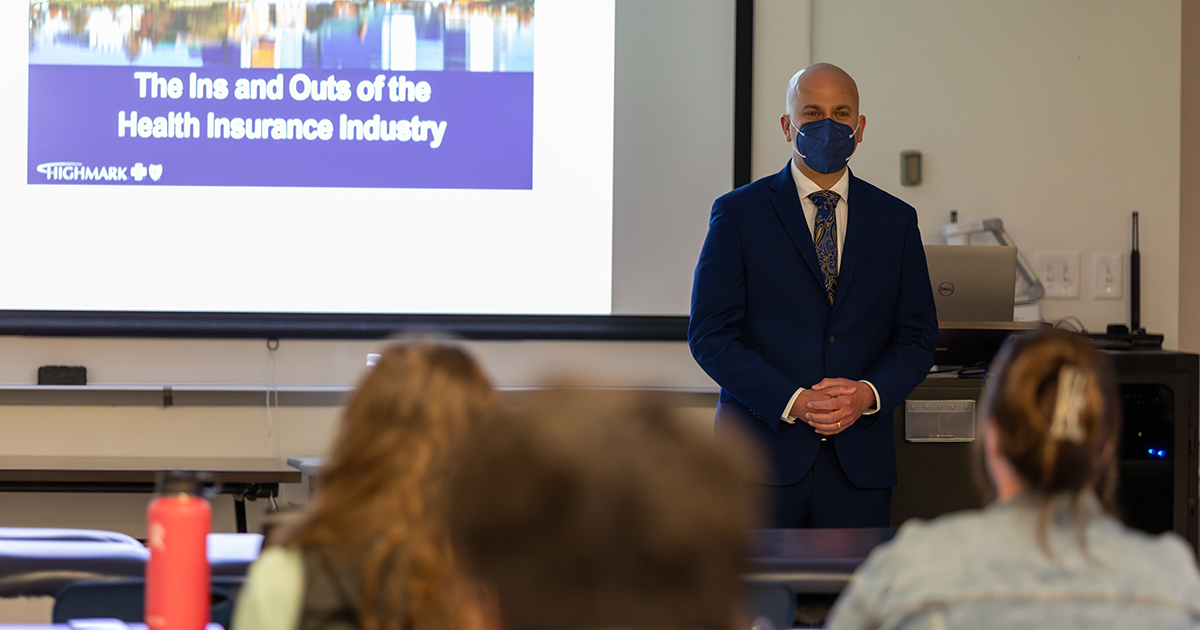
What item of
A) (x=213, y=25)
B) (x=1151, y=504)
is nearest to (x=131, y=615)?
(x=213, y=25)

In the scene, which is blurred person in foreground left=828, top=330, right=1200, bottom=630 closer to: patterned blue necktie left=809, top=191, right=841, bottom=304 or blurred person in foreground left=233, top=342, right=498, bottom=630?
blurred person in foreground left=233, top=342, right=498, bottom=630

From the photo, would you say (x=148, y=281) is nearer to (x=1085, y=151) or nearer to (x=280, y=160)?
(x=280, y=160)

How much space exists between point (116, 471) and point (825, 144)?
88.9 inches

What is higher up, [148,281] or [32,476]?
[148,281]

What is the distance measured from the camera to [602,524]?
54 cm

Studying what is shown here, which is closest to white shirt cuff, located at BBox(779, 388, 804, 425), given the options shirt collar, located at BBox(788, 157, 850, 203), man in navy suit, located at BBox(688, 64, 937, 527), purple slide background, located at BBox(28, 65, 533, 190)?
man in navy suit, located at BBox(688, 64, 937, 527)

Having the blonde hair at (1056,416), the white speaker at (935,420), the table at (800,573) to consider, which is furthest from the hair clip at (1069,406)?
the white speaker at (935,420)

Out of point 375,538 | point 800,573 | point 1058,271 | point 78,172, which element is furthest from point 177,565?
point 1058,271

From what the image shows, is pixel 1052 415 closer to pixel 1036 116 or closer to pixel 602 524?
pixel 602 524

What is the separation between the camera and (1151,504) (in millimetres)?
2967

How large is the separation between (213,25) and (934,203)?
95.1 inches

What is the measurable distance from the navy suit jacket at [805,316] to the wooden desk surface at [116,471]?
1.54 m

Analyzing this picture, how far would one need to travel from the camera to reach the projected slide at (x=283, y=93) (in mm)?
3258

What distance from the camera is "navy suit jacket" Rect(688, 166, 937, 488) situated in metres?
2.08
